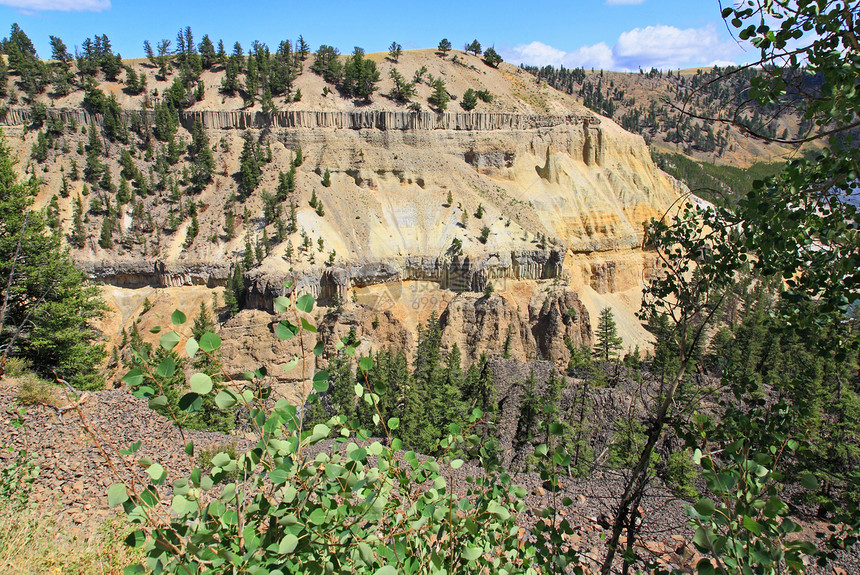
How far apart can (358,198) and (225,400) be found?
153ft

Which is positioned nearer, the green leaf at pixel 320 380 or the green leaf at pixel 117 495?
the green leaf at pixel 117 495

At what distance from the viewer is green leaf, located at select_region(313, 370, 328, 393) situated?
2.55 m

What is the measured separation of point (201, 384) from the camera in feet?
7.69

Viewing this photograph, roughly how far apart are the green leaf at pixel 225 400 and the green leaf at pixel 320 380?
42cm

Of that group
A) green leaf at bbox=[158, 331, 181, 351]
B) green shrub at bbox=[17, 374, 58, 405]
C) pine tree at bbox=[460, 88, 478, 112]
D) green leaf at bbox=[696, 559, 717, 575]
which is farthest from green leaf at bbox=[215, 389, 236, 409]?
pine tree at bbox=[460, 88, 478, 112]

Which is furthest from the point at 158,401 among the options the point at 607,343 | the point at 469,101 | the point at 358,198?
the point at 469,101

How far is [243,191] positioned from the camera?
4856 centimetres

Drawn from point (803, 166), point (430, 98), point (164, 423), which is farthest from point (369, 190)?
point (803, 166)

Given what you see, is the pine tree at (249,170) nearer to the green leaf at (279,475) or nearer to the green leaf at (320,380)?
the green leaf at (320,380)

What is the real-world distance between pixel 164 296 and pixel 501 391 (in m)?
32.2

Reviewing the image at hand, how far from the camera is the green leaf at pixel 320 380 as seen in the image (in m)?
2.55

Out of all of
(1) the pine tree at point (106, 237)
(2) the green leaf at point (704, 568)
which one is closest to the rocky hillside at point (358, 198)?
(1) the pine tree at point (106, 237)

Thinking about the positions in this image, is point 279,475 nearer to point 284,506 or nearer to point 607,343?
point 284,506

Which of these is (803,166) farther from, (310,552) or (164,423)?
(164,423)
